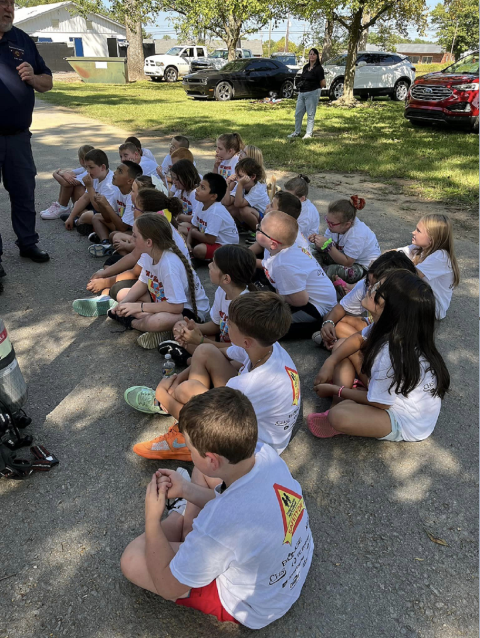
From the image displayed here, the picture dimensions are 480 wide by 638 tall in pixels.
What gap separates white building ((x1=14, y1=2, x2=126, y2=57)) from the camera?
5000 centimetres

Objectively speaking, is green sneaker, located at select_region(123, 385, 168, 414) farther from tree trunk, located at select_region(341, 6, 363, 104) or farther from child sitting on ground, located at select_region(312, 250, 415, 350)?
tree trunk, located at select_region(341, 6, 363, 104)

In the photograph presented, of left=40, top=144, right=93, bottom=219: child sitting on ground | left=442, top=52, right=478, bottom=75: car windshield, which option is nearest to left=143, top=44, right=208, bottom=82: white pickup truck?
left=442, top=52, right=478, bottom=75: car windshield

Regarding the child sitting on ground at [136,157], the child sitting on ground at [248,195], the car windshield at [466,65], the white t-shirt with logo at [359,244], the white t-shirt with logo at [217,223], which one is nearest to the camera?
the white t-shirt with logo at [359,244]

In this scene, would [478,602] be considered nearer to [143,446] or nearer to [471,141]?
[143,446]

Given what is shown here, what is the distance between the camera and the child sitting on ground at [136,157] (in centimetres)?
612

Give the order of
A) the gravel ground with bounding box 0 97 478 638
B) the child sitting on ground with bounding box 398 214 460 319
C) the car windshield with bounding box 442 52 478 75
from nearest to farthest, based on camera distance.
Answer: the gravel ground with bounding box 0 97 478 638 → the child sitting on ground with bounding box 398 214 460 319 → the car windshield with bounding box 442 52 478 75

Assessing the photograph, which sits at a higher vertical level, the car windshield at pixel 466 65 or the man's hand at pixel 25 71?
the car windshield at pixel 466 65

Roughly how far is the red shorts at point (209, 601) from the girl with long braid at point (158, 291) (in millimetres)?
2182

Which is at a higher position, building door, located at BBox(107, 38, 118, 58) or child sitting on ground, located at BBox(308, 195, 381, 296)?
building door, located at BBox(107, 38, 118, 58)

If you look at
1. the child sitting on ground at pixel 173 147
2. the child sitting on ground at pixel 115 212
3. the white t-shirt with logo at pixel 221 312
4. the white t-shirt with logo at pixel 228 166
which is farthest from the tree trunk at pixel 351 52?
the white t-shirt with logo at pixel 221 312

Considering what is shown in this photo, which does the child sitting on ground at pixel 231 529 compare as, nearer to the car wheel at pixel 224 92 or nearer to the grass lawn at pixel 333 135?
the grass lawn at pixel 333 135

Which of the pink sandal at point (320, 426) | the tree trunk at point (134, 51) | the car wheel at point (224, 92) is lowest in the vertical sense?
the pink sandal at point (320, 426)

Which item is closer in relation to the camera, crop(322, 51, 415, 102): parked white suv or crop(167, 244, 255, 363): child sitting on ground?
crop(167, 244, 255, 363): child sitting on ground

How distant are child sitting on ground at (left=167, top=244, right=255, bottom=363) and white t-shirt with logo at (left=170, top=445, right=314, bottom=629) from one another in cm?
145
